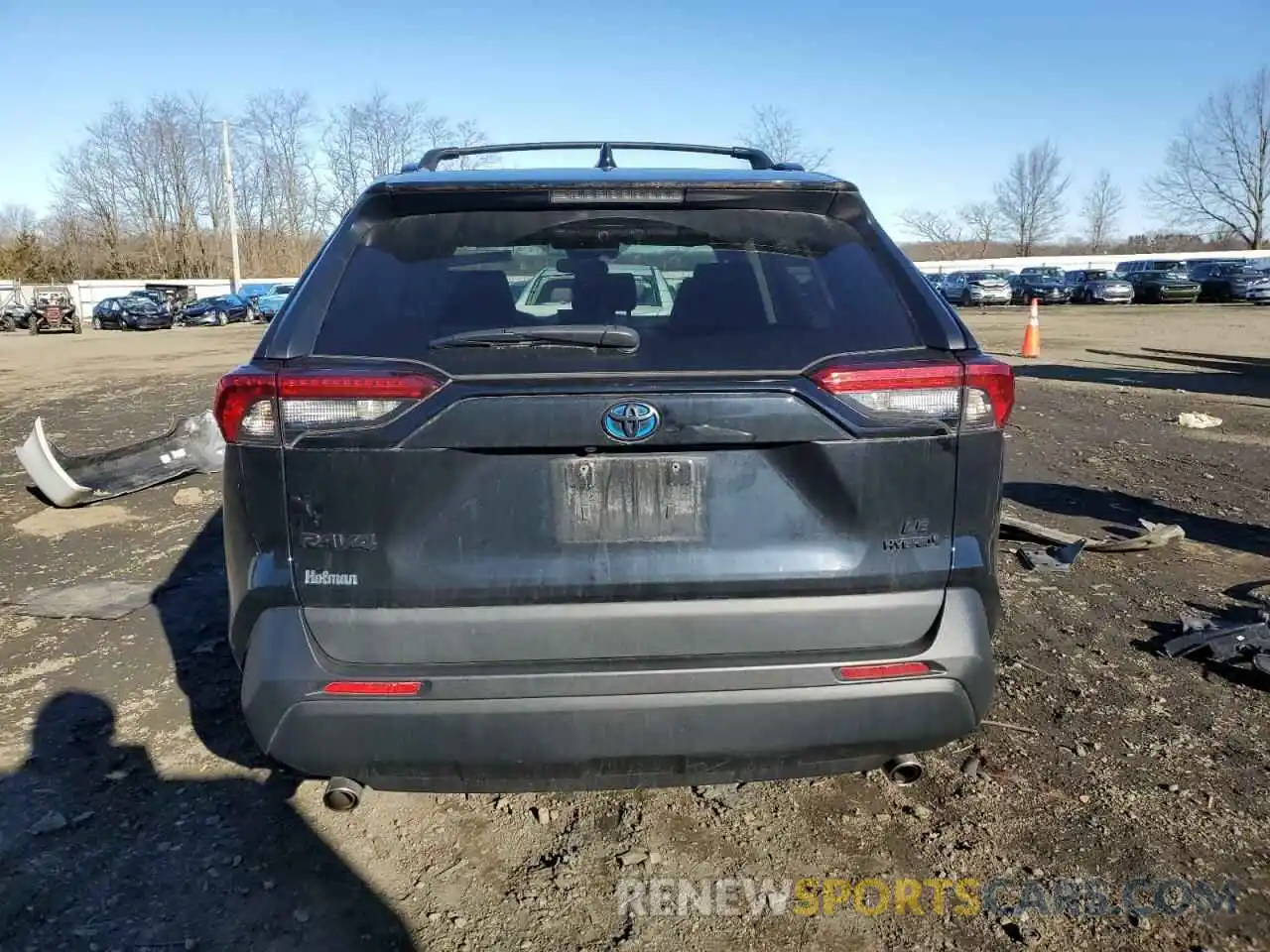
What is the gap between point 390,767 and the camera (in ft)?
7.19

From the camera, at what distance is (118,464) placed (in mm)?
7340

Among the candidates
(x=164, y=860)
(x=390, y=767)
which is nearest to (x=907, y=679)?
(x=390, y=767)

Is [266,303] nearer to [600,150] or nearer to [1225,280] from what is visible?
[1225,280]

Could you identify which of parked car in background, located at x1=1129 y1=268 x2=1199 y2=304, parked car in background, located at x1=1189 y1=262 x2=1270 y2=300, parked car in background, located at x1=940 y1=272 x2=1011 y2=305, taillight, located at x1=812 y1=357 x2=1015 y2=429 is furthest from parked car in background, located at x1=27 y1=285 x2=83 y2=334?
parked car in background, located at x1=1189 y1=262 x2=1270 y2=300

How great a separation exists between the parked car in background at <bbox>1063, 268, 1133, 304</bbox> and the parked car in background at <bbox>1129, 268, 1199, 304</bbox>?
62 centimetres

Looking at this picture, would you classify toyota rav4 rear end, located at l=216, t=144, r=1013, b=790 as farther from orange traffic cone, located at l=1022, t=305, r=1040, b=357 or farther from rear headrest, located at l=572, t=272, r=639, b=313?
orange traffic cone, located at l=1022, t=305, r=1040, b=357

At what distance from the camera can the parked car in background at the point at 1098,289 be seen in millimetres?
43781

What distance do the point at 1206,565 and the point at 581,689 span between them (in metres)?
4.43

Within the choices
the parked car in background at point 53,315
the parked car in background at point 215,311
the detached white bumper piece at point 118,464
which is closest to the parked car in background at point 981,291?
the parked car in background at point 215,311

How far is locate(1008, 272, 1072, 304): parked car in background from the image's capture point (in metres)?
45.7

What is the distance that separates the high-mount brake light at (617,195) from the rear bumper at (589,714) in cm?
119

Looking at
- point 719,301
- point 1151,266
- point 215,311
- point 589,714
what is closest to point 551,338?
point 719,301

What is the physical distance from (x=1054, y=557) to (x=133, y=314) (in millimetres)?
46444

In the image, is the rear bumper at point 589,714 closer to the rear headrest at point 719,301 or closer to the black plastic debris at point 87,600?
the rear headrest at point 719,301
